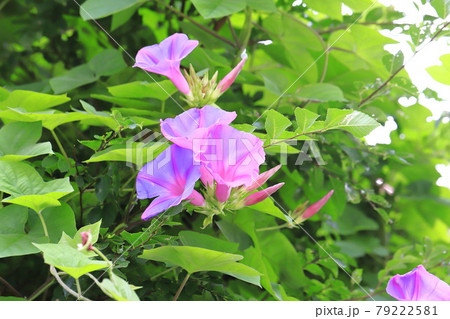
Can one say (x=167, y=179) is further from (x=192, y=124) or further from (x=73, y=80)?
(x=73, y=80)

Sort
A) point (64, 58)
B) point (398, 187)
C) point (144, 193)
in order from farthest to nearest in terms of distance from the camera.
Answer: point (398, 187)
point (64, 58)
point (144, 193)

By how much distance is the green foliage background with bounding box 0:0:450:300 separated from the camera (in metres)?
0.59

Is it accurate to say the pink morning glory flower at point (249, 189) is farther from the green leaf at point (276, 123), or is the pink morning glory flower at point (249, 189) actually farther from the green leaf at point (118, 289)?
the green leaf at point (118, 289)

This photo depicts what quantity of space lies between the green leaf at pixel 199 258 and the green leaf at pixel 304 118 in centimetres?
17

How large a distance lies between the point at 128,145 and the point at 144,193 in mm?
86

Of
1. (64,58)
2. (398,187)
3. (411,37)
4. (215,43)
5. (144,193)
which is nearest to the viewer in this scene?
(144,193)

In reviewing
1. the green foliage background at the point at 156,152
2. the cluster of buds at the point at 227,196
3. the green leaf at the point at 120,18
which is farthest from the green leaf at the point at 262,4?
the cluster of buds at the point at 227,196

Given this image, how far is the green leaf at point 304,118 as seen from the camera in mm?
575

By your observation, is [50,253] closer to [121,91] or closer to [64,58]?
[121,91]

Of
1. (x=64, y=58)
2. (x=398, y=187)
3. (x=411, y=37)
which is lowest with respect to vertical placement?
(x=398, y=187)

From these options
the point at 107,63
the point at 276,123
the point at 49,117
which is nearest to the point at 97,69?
the point at 107,63
